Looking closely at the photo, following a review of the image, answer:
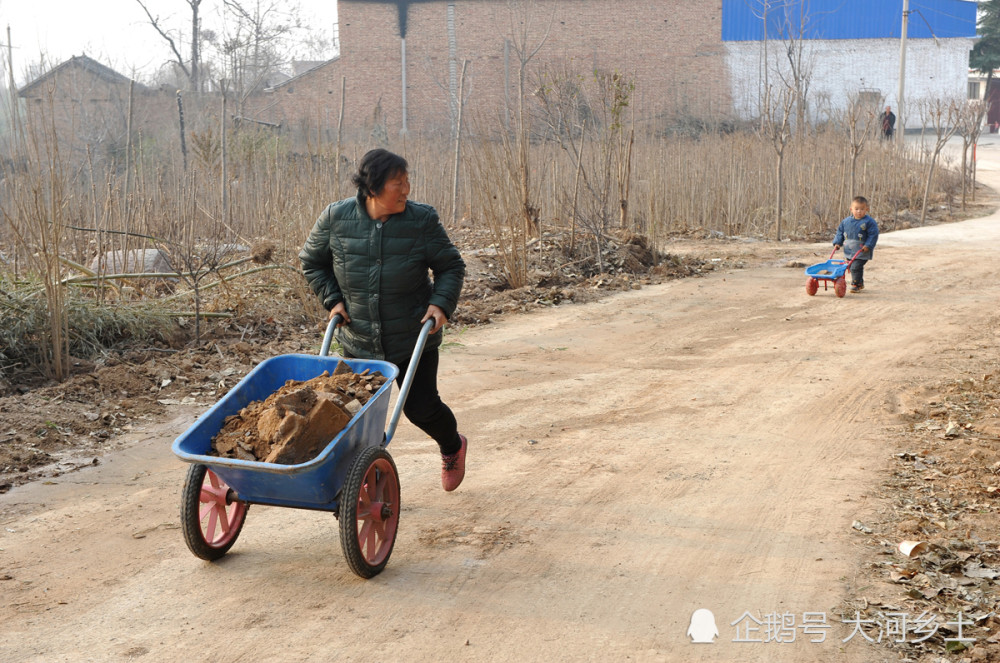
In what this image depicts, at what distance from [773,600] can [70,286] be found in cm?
638

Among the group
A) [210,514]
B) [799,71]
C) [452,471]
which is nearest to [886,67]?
[799,71]

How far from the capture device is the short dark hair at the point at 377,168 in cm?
375

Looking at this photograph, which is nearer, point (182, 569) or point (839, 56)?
point (182, 569)

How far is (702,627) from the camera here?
320cm

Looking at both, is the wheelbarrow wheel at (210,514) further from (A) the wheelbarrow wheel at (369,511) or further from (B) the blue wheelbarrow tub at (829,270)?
(B) the blue wheelbarrow tub at (829,270)

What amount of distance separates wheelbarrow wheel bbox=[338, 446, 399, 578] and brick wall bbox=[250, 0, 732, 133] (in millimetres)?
33129

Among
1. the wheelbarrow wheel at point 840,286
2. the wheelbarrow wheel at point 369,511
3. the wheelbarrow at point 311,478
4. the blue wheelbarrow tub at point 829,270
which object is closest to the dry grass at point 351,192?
the blue wheelbarrow tub at point 829,270

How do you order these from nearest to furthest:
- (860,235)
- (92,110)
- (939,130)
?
1. (860,235)
2. (939,130)
3. (92,110)

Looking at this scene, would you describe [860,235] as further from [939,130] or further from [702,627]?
[939,130]

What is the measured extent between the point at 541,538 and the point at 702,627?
95cm

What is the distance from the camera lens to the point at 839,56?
38.7m

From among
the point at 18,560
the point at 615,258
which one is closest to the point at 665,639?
the point at 18,560

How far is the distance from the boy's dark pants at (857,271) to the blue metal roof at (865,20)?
29.6 m

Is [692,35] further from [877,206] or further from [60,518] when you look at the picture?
[60,518]
